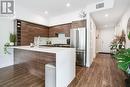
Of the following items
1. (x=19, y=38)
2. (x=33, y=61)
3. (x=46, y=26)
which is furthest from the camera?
(x=46, y=26)

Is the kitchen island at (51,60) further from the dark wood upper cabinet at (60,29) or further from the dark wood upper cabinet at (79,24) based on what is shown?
A: the dark wood upper cabinet at (60,29)

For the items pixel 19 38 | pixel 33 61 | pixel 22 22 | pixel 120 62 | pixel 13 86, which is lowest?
pixel 13 86

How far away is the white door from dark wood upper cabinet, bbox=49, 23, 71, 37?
16.7ft

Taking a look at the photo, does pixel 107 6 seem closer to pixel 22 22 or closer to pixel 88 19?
pixel 88 19

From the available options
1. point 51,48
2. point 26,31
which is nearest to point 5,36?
point 26,31

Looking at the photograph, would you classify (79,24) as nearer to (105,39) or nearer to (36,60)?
(36,60)

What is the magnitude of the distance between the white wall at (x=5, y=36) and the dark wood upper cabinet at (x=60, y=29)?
8.01 ft

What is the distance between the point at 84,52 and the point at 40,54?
2.26 meters

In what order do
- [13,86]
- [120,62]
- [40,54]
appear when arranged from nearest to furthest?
[120,62], [13,86], [40,54]

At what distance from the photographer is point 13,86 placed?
2.36m

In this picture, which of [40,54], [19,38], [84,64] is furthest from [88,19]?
[19,38]

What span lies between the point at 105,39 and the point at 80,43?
5398 millimetres

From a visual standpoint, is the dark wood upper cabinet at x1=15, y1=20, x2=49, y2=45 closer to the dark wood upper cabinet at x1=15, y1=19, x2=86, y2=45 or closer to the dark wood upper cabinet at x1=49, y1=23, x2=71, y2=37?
the dark wood upper cabinet at x1=15, y1=19, x2=86, y2=45

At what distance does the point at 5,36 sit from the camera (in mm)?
3967
